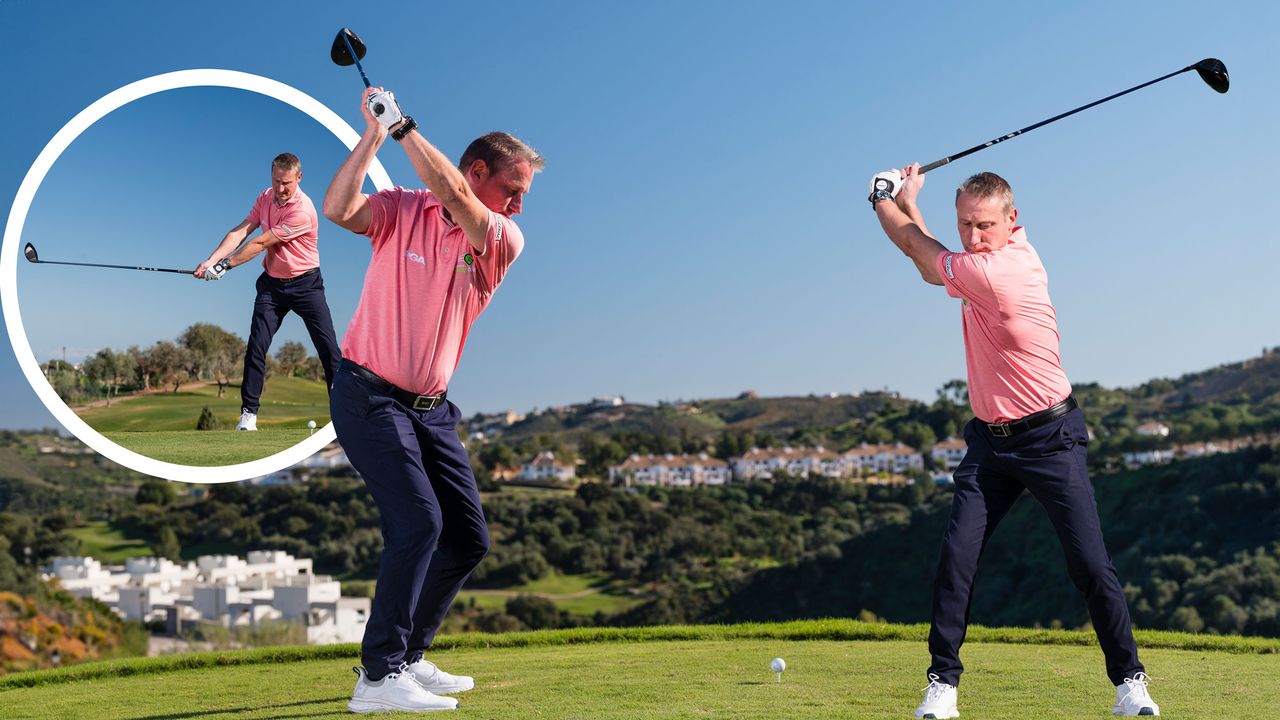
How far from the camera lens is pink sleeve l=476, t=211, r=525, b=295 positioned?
587cm

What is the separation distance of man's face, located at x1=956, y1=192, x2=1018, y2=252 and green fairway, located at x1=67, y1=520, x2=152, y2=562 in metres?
67.6

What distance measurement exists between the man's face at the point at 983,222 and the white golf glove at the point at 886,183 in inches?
12.2

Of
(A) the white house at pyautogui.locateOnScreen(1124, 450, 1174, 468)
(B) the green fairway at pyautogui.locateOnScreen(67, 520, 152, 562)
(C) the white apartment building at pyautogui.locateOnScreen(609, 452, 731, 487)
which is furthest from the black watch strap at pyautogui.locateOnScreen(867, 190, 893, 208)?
(C) the white apartment building at pyautogui.locateOnScreen(609, 452, 731, 487)

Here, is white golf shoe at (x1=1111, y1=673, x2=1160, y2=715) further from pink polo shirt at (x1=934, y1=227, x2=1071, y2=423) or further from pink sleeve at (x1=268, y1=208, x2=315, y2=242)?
pink sleeve at (x1=268, y1=208, x2=315, y2=242)

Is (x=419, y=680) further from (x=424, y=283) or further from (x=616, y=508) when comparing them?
(x=616, y=508)

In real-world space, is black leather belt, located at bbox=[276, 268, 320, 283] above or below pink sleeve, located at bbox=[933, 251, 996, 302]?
below

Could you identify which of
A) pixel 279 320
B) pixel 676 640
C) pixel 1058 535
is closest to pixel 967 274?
pixel 1058 535

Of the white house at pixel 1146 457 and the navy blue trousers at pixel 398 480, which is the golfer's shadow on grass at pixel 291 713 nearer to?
the navy blue trousers at pixel 398 480

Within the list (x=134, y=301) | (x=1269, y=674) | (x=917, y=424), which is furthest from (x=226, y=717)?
(x=917, y=424)

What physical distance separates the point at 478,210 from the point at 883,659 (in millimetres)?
5105

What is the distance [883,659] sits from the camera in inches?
358

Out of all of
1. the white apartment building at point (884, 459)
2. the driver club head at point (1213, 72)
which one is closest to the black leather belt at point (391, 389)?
the driver club head at point (1213, 72)

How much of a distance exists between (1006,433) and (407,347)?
9.47 ft

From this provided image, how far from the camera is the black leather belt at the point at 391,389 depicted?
5.97 metres
